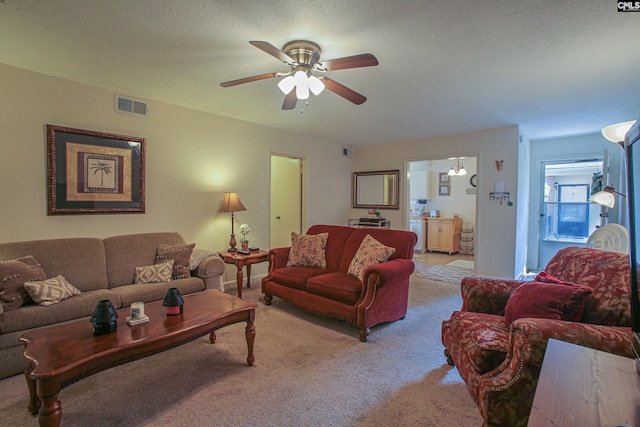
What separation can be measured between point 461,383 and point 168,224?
11.2ft

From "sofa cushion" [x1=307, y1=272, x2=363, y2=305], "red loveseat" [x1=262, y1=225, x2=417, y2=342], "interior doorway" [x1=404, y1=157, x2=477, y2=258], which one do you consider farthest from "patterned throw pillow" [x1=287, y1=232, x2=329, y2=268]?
"interior doorway" [x1=404, y1=157, x2=477, y2=258]

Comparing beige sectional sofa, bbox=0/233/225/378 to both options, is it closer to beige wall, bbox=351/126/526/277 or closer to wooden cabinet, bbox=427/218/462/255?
beige wall, bbox=351/126/526/277

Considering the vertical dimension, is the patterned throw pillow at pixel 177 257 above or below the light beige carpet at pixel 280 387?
above

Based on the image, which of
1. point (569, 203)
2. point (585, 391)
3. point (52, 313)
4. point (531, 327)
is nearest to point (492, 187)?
point (569, 203)

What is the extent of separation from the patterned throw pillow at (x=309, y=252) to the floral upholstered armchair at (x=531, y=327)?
179 cm

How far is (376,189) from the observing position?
242 inches

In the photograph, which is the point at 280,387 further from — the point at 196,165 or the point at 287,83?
the point at 196,165

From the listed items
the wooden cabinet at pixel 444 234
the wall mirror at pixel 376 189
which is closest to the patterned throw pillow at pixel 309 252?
the wall mirror at pixel 376 189

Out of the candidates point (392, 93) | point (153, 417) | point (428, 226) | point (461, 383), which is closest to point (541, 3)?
point (392, 93)

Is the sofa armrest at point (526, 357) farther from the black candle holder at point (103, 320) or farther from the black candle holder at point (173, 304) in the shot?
the black candle holder at point (103, 320)

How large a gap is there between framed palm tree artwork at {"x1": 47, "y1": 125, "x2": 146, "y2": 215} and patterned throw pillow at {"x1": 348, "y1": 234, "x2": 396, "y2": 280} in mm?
2481

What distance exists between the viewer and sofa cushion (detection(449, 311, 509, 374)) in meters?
1.61

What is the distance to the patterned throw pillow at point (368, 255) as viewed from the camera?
10.0ft

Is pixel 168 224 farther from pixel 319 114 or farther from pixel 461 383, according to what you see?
pixel 461 383
